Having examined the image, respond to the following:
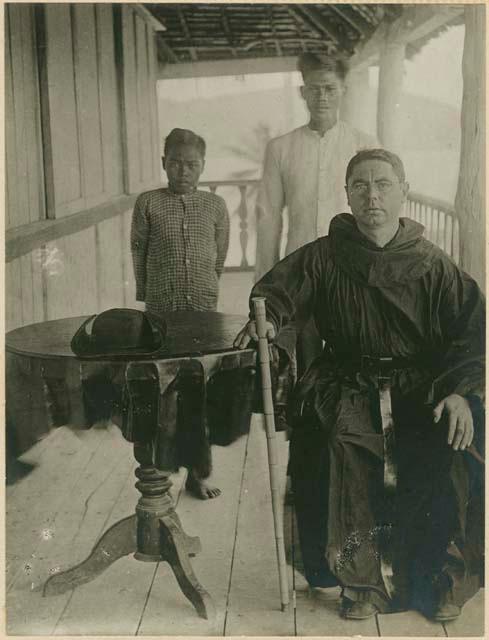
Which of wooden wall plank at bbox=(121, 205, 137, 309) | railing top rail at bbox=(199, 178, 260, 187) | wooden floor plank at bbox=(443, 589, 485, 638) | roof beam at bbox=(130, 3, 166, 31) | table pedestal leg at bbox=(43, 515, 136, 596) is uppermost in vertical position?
roof beam at bbox=(130, 3, 166, 31)

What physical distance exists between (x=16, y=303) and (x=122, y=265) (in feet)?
1.74

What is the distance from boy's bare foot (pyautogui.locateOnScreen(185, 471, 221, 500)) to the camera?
321 centimetres

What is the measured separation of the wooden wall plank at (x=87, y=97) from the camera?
3387 mm

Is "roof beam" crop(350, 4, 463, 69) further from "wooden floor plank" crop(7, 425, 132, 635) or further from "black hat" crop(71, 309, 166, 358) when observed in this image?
"wooden floor plank" crop(7, 425, 132, 635)

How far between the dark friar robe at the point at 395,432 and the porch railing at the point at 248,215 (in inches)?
8.5

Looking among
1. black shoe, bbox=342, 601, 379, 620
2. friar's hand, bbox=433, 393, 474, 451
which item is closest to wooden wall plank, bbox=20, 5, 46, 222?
friar's hand, bbox=433, 393, 474, 451

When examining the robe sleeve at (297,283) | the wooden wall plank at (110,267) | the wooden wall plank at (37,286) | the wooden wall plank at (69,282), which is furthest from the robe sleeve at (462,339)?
the wooden wall plank at (37,286)

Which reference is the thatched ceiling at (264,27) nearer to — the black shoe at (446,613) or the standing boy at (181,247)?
the standing boy at (181,247)

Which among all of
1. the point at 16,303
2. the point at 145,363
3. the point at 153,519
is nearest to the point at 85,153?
the point at 16,303

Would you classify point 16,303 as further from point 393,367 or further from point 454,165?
point 454,165

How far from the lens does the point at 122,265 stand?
3.35m

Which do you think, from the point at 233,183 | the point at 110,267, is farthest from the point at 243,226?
the point at 110,267

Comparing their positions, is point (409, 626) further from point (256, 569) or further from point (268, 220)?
point (268, 220)

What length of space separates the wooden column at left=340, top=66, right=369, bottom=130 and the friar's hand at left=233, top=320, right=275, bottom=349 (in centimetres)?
90
